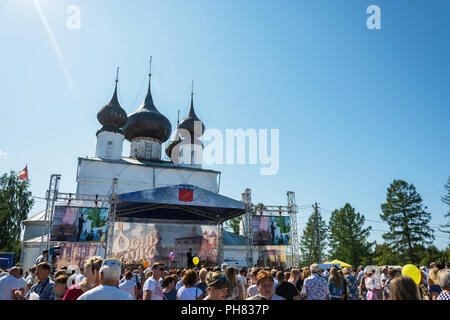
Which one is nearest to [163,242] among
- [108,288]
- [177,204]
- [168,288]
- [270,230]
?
[177,204]

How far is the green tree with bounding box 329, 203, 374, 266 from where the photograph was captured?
4875cm

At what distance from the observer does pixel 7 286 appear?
557 cm

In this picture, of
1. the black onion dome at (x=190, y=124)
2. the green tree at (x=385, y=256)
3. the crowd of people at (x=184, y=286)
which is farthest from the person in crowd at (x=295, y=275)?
the green tree at (x=385, y=256)

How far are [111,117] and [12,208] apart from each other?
61.7 ft

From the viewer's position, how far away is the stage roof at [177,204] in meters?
23.0

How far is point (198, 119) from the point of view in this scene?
46812 millimetres

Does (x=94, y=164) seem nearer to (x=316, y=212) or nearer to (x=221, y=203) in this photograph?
(x=221, y=203)

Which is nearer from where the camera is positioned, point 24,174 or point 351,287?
point 351,287

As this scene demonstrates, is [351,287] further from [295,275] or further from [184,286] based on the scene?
[184,286]

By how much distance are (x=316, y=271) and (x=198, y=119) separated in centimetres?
4119

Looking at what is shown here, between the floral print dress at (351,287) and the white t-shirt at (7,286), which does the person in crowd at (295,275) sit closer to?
the floral print dress at (351,287)

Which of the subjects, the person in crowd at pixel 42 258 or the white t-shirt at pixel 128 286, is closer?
the white t-shirt at pixel 128 286

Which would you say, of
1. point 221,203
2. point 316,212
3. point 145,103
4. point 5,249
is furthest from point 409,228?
point 5,249

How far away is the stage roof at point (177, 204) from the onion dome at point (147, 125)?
15575mm
